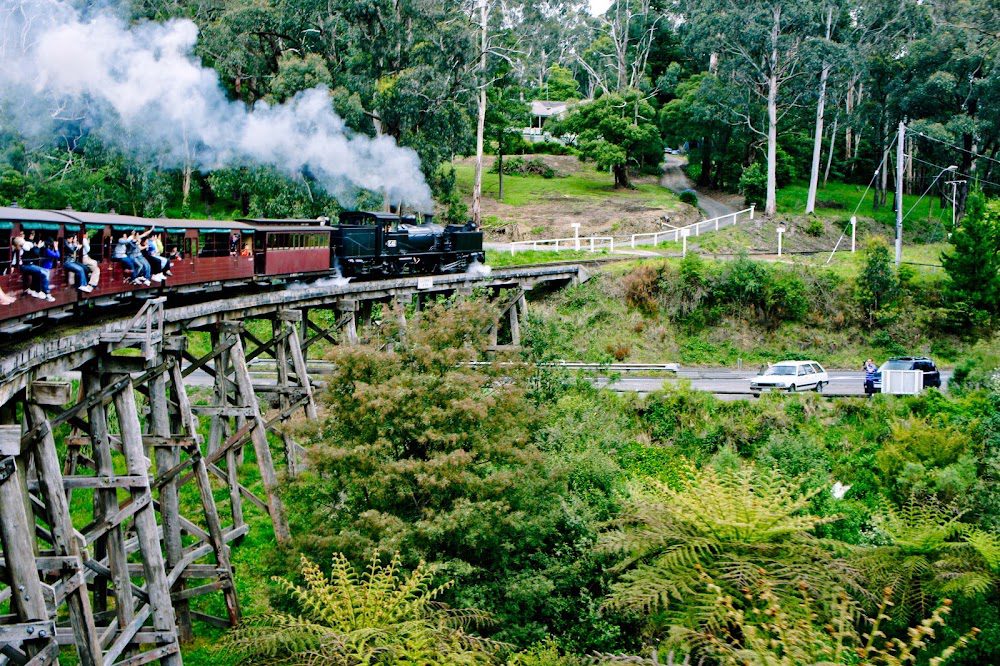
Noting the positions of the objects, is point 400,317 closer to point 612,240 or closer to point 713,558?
point 713,558

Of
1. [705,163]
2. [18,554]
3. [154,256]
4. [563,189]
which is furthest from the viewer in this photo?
[705,163]

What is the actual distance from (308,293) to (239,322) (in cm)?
295

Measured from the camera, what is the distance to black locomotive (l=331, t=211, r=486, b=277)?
95.4ft

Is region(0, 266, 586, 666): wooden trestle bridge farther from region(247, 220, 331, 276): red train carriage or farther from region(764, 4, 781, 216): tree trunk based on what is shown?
region(764, 4, 781, 216): tree trunk

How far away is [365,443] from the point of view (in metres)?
14.9

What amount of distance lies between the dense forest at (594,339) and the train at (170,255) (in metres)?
4.08

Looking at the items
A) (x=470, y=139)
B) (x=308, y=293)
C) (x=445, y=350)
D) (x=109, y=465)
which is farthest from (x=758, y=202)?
(x=109, y=465)

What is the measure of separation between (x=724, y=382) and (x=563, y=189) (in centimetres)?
3070

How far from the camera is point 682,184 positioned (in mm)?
63844

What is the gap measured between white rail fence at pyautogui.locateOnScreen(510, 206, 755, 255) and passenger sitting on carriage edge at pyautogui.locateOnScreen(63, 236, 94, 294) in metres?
28.1

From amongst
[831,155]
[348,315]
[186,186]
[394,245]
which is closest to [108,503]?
[348,315]

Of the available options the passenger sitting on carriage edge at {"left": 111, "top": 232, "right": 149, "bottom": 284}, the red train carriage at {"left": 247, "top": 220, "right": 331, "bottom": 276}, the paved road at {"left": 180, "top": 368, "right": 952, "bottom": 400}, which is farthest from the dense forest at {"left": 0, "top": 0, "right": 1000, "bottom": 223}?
the passenger sitting on carriage edge at {"left": 111, "top": 232, "right": 149, "bottom": 284}

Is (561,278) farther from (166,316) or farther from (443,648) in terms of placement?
(443,648)

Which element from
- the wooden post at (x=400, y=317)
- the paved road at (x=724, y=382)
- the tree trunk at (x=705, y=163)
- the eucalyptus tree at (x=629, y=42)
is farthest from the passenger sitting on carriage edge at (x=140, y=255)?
the eucalyptus tree at (x=629, y=42)
